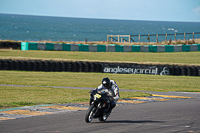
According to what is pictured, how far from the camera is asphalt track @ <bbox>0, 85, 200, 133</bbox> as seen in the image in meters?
8.26

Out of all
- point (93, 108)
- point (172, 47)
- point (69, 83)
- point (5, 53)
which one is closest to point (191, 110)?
point (93, 108)

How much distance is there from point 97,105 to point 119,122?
29.4 inches

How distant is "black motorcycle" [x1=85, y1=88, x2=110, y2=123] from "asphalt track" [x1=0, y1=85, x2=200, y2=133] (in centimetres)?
19

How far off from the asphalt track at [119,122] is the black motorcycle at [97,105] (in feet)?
0.63

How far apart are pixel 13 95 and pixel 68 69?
1208 cm

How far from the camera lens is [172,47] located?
40.5 metres

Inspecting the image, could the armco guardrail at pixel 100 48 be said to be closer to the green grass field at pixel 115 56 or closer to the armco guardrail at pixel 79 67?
the green grass field at pixel 115 56

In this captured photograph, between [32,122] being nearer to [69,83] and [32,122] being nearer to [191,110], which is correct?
[191,110]

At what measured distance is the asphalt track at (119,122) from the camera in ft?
27.1

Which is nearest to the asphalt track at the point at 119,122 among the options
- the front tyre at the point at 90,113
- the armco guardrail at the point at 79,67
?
the front tyre at the point at 90,113

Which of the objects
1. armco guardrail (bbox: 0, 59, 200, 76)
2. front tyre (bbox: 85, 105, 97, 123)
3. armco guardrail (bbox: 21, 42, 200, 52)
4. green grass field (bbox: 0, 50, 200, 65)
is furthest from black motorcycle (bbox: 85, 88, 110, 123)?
armco guardrail (bbox: 21, 42, 200, 52)

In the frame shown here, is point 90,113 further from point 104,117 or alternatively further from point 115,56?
point 115,56

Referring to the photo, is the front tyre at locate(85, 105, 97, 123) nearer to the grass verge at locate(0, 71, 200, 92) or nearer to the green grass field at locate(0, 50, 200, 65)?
the grass verge at locate(0, 71, 200, 92)

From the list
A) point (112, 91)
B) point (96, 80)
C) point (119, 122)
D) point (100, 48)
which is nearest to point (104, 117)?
point (119, 122)
